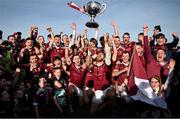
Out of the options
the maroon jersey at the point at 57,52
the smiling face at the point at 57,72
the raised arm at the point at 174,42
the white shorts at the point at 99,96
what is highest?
the raised arm at the point at 174,42

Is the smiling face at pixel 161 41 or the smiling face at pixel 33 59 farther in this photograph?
the smiling face at pixel 161 41

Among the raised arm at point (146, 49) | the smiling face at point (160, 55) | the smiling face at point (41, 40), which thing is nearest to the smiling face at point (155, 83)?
the raised arm at point (146, 49)

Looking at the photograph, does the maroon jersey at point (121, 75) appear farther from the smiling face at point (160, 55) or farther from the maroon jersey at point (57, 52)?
the maroon jersey at point (57, 52)

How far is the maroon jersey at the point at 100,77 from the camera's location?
1078 cm

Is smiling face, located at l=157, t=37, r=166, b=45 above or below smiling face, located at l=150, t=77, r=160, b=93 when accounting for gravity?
above

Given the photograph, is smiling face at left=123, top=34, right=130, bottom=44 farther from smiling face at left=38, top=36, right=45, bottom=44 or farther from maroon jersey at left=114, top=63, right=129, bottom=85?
smiling face at left=38, top=36, right=45, bottom=44

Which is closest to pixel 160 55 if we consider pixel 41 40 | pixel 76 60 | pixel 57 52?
pixel 76 60

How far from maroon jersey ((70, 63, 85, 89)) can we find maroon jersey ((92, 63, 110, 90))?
0.52m

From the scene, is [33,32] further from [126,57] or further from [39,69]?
[126,57]

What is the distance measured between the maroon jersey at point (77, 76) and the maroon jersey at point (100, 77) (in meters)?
0.52

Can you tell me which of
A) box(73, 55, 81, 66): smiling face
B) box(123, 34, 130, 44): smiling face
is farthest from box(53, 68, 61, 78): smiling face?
box(123, 34, 130, 44): smiling face

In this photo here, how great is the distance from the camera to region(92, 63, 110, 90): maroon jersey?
35.4 ft

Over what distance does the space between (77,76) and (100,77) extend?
2.69ft

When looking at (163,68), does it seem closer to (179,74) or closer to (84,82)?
(179,74)
